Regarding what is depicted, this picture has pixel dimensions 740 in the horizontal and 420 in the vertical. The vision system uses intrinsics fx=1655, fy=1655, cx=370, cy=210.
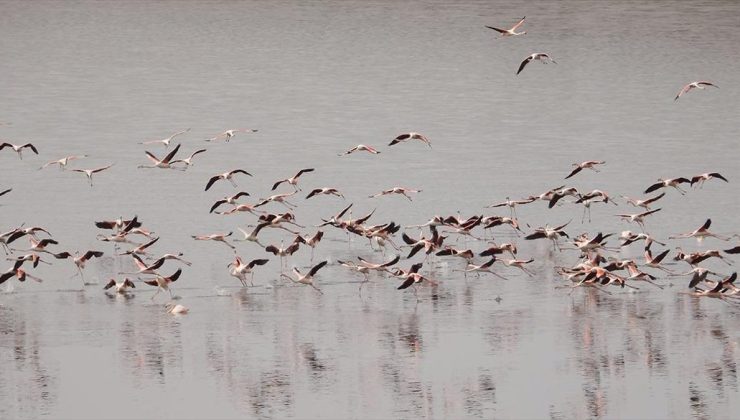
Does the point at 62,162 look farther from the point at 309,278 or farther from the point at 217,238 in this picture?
the point at 309,278

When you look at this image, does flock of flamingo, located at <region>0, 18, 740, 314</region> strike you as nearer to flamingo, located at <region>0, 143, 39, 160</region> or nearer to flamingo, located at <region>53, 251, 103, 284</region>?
flamingo, located at <region>53, 251, 103, 284</region>

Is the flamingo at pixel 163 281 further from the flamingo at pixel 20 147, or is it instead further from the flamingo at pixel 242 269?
the flamingo at pixel 20 147

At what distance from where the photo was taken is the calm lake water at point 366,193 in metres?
17.6

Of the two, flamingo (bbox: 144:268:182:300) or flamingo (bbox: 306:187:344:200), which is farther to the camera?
flamingo (bbox: 306:187:344:200)

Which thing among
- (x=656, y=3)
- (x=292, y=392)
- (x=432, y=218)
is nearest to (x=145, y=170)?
(x=432, y=218)

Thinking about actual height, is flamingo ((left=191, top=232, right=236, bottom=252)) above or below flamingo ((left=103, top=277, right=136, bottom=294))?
above

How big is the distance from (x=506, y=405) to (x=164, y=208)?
12018 millimetres

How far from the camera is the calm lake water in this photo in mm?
17562

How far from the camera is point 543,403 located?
16.9 meters

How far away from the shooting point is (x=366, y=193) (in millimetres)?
28891

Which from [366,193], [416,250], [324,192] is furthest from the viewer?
[366,193]

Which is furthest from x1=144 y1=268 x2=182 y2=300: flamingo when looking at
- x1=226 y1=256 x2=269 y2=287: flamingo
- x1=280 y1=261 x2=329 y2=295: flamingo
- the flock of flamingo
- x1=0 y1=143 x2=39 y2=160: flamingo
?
x1=0 y1=143 x2=39 y2=160: flamingo

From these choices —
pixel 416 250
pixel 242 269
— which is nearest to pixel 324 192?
pixel 416 250

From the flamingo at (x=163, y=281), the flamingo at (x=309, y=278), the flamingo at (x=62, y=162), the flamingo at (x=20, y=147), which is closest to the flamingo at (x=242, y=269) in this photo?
the flamingo at (x=309, y=278)
